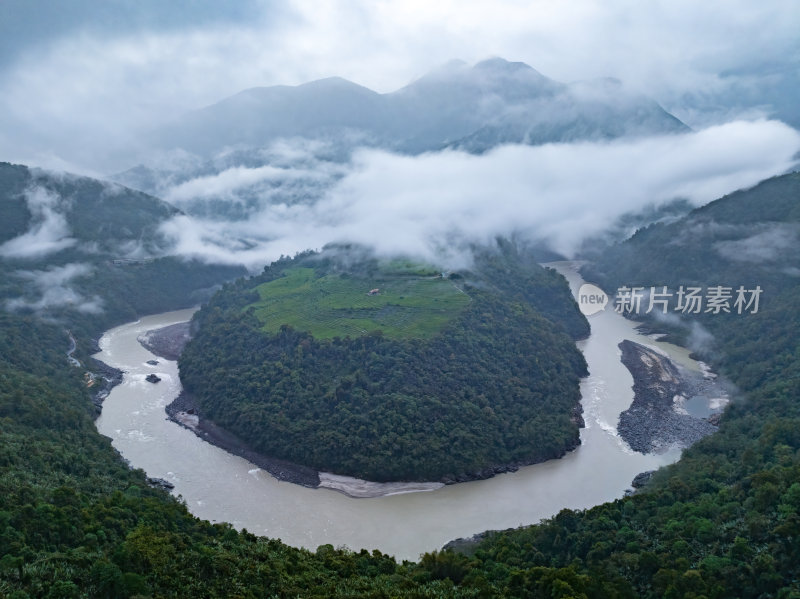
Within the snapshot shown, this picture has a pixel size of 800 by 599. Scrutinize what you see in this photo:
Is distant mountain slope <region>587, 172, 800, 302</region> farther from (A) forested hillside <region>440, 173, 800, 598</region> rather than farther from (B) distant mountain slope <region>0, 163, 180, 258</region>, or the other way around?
A: (B) distant mountain slope <region>0, 163, 180, 258</region>

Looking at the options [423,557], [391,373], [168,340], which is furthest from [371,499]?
[168,340]

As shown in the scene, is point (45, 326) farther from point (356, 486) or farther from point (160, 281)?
point (356, 486)

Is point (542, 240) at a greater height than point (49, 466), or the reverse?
point (542, 240)

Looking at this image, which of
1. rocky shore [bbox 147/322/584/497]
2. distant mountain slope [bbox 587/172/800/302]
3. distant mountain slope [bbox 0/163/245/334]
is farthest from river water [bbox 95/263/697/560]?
distant mountain slope [bbox 587/172/800/302]

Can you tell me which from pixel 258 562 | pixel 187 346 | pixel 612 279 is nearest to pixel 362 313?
pixel 187 346

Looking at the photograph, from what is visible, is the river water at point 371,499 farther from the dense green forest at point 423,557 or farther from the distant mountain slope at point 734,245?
the distant mountain slope at point 734,245
